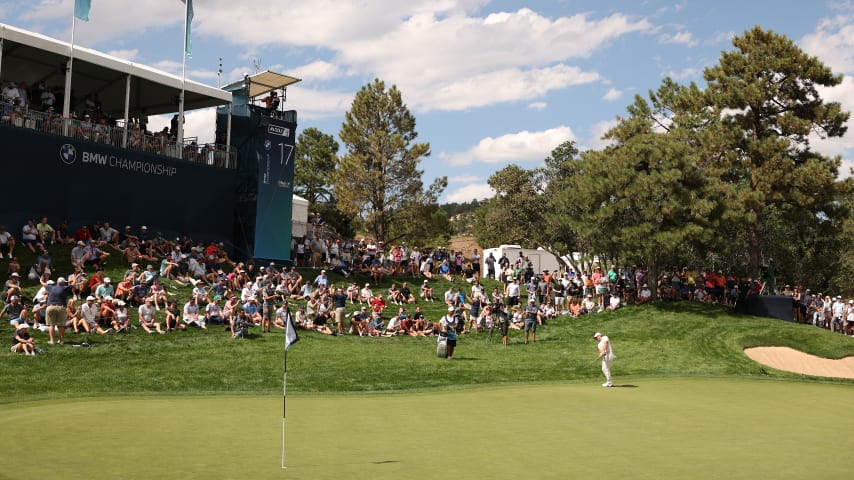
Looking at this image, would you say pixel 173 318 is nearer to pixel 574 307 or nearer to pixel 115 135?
pixel 115 135

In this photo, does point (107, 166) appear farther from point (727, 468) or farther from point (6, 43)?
point (727, 468)

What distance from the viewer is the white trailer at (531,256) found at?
1754 inches

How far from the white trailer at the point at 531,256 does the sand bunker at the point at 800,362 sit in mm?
16701

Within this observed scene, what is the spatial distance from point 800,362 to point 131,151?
26.8 metres

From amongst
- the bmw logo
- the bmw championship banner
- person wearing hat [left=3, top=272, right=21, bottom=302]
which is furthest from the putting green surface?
the bmw championship banner

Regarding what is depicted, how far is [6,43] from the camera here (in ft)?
99.1

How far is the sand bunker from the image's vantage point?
87.3 ft

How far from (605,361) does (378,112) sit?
134 ft

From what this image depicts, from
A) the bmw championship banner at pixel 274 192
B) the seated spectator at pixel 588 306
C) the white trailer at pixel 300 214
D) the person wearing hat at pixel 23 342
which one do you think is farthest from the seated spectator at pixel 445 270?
the person wearing hat at pixel 23 342

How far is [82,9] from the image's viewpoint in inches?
1244

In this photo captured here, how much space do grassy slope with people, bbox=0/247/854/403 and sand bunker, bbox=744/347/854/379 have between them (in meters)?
0.42

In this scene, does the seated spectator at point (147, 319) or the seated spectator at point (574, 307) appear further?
the seated spectator at point (574, 307)

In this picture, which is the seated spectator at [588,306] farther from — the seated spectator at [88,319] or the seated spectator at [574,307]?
the seated spectator at [88,319]

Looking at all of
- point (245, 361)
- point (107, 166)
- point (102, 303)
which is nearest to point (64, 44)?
point (107, 166)
